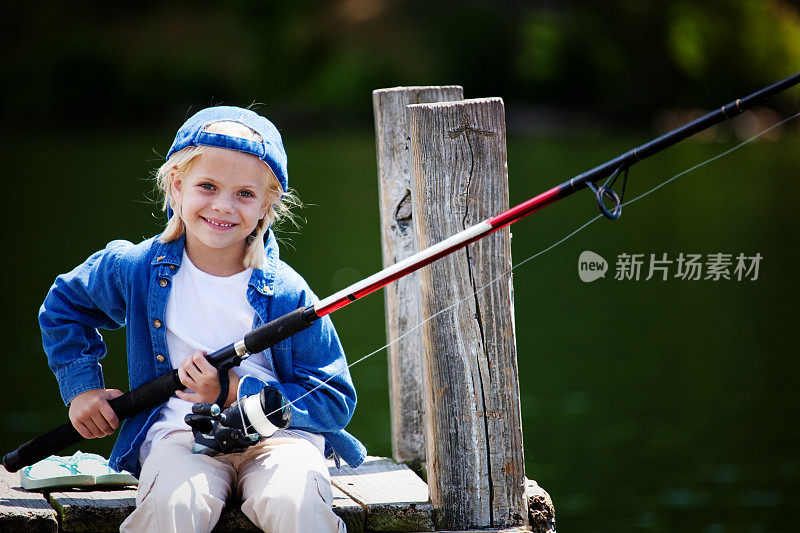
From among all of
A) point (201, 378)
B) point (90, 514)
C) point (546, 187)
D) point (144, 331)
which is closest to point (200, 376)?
point (201, 378)

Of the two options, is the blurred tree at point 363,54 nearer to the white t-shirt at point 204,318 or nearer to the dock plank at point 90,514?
the dock plank at point 90,514

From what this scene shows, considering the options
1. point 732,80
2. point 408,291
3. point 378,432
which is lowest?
point 378,432

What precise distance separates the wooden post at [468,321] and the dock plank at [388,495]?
Result: 106 mm

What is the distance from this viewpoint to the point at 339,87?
131 ft

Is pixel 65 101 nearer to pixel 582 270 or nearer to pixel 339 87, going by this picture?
pixel 339 87

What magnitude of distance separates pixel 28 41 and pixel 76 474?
42413 mm

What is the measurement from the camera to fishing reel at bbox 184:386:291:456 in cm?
277

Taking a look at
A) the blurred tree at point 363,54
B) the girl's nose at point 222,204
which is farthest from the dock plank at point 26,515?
the blurred tree at point 363,54

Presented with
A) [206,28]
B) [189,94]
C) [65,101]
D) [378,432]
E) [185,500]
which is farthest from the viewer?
[206,28]

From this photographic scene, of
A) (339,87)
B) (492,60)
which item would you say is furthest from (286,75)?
(492,60)

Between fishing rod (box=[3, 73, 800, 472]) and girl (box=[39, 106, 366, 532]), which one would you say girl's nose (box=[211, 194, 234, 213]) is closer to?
girl (box=[39, 106, 366, 532])

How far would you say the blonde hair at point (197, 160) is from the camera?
9.60 feet

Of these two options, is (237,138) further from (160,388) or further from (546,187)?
(546,187)

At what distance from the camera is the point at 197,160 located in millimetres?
2947
